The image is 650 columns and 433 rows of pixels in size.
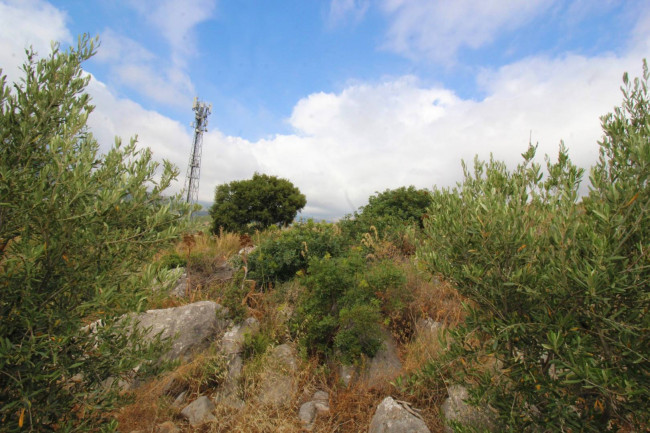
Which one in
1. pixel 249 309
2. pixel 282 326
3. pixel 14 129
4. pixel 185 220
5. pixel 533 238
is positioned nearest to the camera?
pixel 533 238

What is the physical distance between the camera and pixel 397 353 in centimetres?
499

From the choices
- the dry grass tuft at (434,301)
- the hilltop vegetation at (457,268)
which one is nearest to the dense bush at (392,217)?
the dry grass tuft at (434,301)

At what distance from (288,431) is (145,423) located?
1.72m

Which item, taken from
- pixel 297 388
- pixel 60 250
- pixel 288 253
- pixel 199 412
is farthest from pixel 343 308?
pixel 60 250

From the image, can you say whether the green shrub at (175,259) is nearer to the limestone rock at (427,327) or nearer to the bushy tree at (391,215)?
the bushy tree at (391,215)

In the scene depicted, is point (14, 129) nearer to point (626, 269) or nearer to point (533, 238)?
point (533, 238)

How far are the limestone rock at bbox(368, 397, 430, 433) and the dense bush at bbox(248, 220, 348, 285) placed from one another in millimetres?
3718

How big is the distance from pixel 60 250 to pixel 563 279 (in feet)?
10.9

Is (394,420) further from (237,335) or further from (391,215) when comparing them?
(391,215)

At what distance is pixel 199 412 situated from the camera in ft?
13.7

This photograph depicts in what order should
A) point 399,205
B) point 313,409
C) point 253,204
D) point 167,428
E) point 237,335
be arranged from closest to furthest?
point 167,428 → point 313,409 → point 237,335 → point 399,205 → point 253,204

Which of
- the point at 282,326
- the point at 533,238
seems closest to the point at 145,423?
the point at 282,326

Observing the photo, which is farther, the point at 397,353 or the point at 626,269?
the point at 397,353

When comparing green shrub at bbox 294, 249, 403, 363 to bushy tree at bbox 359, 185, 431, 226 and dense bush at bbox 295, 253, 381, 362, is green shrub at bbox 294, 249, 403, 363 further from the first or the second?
bushy tree at bbox 359, 185, 431, 226
